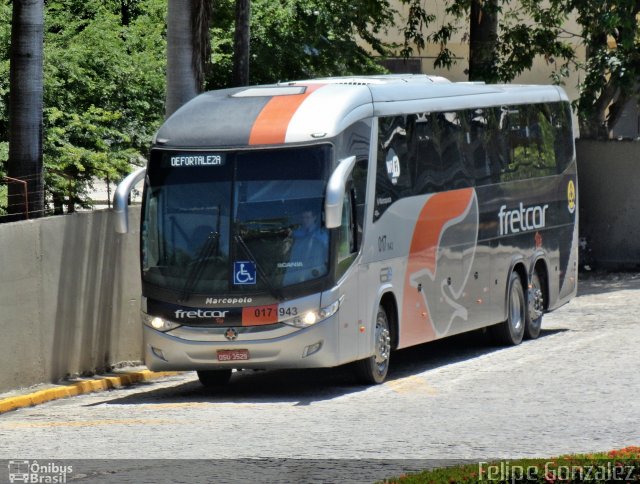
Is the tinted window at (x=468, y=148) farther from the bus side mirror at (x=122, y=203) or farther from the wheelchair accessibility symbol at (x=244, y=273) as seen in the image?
the bus side mirror at (x=122, y=203)

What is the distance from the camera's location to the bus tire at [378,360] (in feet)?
52.6

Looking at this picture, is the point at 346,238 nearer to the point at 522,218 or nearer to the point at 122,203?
the point at 122,203

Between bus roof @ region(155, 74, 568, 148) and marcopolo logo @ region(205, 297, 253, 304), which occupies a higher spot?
bus roof @ region(155, 74, 568, 148)

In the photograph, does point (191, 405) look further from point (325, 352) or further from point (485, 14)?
point (485, 14)

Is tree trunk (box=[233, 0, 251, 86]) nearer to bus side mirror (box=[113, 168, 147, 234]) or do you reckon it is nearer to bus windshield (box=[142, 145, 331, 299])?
bus side mirror (box=[113, 168, 147, 234])

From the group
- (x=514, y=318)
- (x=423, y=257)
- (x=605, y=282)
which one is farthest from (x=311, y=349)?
(x=605, y=282)

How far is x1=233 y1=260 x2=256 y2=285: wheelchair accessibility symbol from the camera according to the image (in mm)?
15047

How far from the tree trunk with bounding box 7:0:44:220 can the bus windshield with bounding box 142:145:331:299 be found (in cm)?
207

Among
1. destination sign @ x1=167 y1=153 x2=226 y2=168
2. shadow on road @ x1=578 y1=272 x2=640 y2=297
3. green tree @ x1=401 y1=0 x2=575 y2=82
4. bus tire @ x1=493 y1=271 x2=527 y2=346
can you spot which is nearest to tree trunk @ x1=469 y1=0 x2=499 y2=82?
green tree @ x1=401 y1=0 x2=575 y2=82

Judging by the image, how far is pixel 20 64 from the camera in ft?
54.2

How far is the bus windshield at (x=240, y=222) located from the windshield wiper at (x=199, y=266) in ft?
0.04

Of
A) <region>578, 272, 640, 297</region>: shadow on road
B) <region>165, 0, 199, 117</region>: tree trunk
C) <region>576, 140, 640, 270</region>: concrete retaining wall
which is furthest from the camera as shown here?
<region>576, 140, 640, 270</region>: concrete retaining wall

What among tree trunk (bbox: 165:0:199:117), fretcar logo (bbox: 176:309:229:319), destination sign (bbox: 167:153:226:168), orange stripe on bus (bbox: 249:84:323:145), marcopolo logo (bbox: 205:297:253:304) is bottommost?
fretcar logo (bbox: 176:309:229:319)

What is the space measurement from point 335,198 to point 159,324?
259 centimetres
